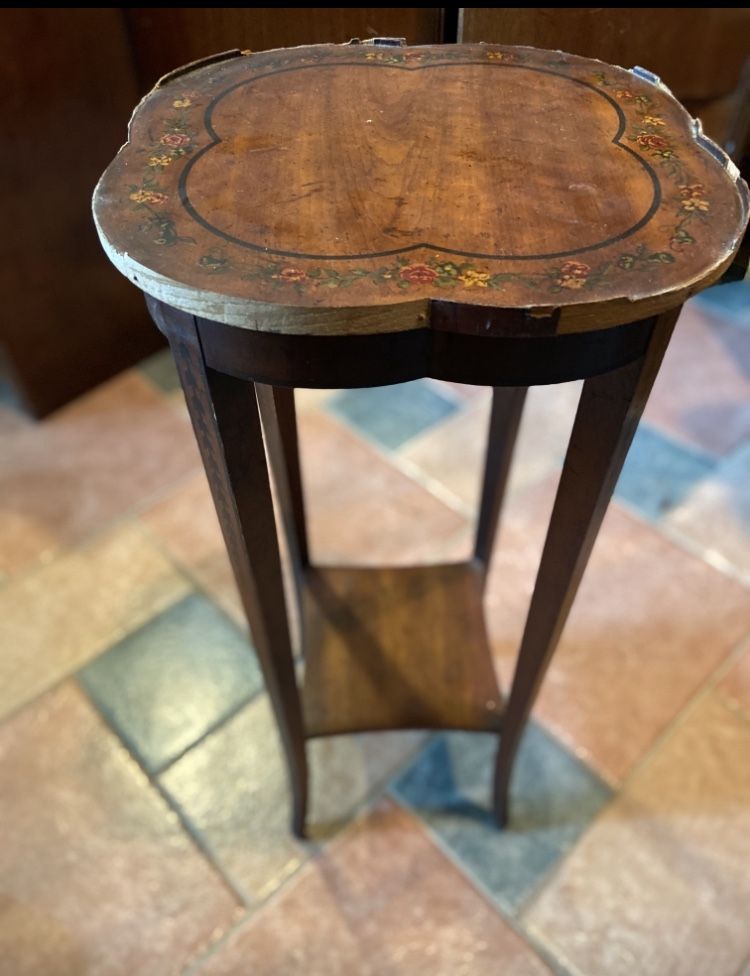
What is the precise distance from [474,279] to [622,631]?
92 centimetres

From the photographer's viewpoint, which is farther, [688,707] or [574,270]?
[688,707]

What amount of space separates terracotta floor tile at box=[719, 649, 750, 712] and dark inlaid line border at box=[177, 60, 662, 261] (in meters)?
0.88

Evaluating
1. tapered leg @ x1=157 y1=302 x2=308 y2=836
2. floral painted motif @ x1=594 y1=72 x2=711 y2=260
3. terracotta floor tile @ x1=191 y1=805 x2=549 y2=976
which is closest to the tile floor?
terracotta floor tile @ x1=191 y1=805 x2=549 y2=976

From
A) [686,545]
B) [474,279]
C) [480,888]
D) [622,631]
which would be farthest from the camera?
[686,545]

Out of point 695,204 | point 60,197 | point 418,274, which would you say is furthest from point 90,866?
point 60,197

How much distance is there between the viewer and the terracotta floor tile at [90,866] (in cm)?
95

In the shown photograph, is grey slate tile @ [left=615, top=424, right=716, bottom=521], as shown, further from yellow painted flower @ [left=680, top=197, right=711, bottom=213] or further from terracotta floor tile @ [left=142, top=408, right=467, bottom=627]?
yellow painted flower @ [left=680, top=197, right=711, bottom=213]

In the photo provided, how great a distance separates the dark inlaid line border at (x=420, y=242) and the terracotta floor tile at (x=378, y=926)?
82 cm

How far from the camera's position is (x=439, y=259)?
20.0 inches

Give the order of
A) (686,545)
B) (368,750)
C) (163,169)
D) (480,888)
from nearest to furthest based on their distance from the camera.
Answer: (163,169), (480,888), (368,750), (686,545)

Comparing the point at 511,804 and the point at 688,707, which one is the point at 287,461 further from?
the point at 688,707

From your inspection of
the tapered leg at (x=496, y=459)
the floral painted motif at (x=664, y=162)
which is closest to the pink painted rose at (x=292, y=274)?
the floral painted motif at (x=664, y=162)

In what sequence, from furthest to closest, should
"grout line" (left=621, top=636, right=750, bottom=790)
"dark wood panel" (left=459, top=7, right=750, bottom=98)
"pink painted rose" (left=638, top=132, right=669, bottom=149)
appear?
"grout line" (left=621, top=636, right=750, bottom=790), "dark wood panel" (left=459, top=7, right=750, bottom=98), "pink painted rose" (left=638, top=132, right=669, bottom=149)

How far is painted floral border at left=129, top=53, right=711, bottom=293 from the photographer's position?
49 centimetres
